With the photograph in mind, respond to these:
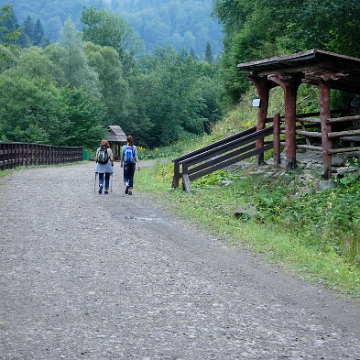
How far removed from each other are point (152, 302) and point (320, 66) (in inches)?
404

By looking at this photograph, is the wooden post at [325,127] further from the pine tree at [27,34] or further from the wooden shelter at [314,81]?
the pine tree at [27,34]

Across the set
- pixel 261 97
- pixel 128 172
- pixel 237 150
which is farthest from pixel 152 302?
pixel 261 97

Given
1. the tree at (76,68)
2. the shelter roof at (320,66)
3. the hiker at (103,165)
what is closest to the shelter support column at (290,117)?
the shelter roof at (320,66)

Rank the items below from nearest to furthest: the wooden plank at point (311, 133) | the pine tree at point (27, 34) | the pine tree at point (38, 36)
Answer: the wooden plank at point (311, 133) < the pine tree at point (27, 34) < the pine tree at point (38, 36)

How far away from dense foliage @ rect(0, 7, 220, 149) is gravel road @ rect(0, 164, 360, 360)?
116 feet

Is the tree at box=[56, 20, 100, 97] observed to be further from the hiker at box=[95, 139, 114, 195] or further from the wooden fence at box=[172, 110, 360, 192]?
the hiker at box=[95, 139, 114, 195]

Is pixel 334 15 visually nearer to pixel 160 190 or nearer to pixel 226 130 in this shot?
pixel 160 190

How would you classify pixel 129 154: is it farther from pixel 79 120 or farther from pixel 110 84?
pixel 110 84

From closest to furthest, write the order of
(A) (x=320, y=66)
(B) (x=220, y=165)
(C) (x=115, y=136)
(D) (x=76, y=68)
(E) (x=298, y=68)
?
(A) (x=320, y=66)
(E) (x=298, y=68)
(B) (x=220, y=165)
(C) (x=115, y=136)
(D) (x=76, y=68)

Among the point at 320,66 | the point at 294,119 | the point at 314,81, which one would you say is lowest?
the point at 294,119

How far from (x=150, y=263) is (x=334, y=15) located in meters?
11.4

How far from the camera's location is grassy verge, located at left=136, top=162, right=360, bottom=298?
8039mm

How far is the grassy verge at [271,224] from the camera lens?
Answer: 8039 millimetres

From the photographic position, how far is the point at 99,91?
77812mm
